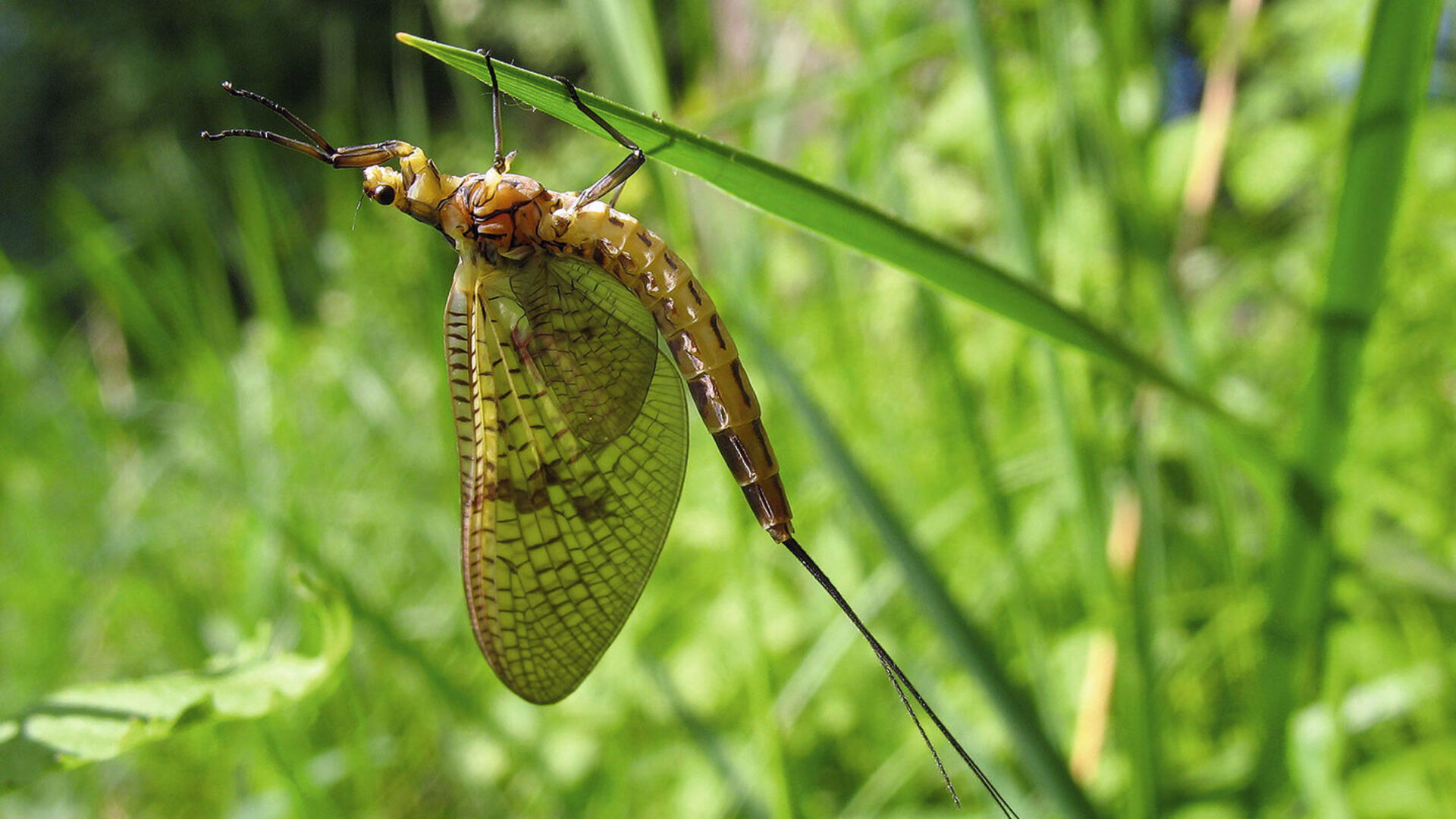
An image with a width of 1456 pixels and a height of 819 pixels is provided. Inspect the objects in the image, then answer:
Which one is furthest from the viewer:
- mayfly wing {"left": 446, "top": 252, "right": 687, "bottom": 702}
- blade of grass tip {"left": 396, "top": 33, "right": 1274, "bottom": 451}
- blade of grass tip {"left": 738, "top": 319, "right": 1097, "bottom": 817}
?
mayfly wing {"left": 446, "top": 252, "right": 687, "bottom": 702}

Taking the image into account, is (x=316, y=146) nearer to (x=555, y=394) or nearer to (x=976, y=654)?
(x=555, y=394)

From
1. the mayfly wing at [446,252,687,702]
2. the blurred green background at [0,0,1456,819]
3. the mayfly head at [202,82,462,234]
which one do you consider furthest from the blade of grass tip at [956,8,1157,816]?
the mayfly head at [202,82,462,234]

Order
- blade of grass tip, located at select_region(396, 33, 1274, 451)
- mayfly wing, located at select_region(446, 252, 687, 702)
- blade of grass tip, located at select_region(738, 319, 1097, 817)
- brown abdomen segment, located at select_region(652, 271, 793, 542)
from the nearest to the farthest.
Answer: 1. blade of grass tip, located at select_region(396, 33, 1274, 451)
2. blade of grass tip, located at select_region(738, 319, 1097, 817)
3. brown abdomen segment, located at select_region(652, 271, 793, 542)
4. mayfly wing, located at select_region(446, 252, 687, 702)

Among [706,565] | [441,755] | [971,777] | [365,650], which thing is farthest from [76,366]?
[971,777]

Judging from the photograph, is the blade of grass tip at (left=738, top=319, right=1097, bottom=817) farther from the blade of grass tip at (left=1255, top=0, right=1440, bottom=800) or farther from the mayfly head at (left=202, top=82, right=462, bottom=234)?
the mayfly head at (left=202, top=82, right=462, bottom=234)

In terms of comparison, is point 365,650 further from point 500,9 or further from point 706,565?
point 500,9

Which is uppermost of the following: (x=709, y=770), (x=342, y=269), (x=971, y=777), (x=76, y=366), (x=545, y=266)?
(x=545, y=266)

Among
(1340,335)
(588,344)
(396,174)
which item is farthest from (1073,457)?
(396,174)
